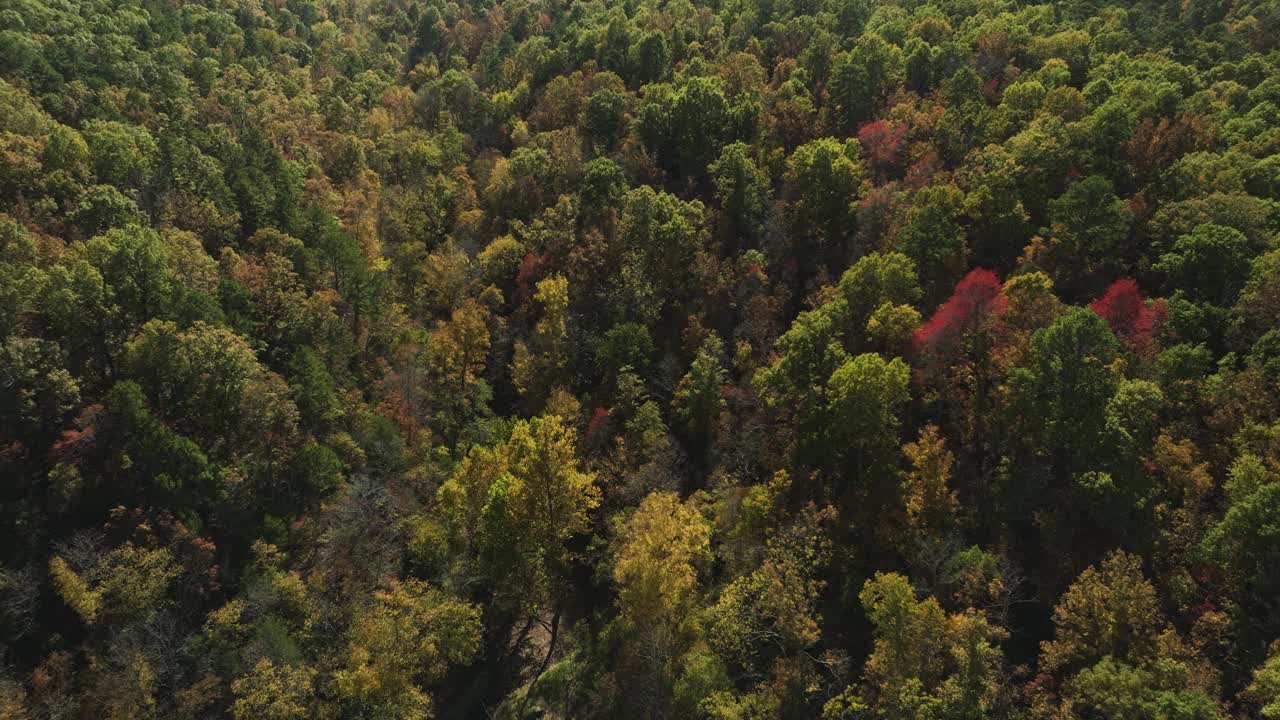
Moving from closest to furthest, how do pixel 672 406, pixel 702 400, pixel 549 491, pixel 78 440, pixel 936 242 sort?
pixel 78 440 → pixel 549 491 → pixel 936 242 → pixel 702 400 → pixel 672 406

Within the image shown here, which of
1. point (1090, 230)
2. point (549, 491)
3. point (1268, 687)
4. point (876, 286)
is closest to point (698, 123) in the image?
point (876, 286)

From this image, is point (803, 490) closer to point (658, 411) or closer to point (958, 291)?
point (658, 411)

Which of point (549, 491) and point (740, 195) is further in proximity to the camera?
point (740, 195)

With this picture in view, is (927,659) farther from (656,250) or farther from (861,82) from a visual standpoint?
(861,82)

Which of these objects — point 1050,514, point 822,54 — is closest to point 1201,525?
point 1050,514

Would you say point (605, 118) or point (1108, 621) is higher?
point (605, 118)

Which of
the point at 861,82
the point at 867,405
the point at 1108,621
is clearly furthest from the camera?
the point at 861,82

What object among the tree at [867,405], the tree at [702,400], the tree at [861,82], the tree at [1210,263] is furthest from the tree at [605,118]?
the tree at [1210,263]
